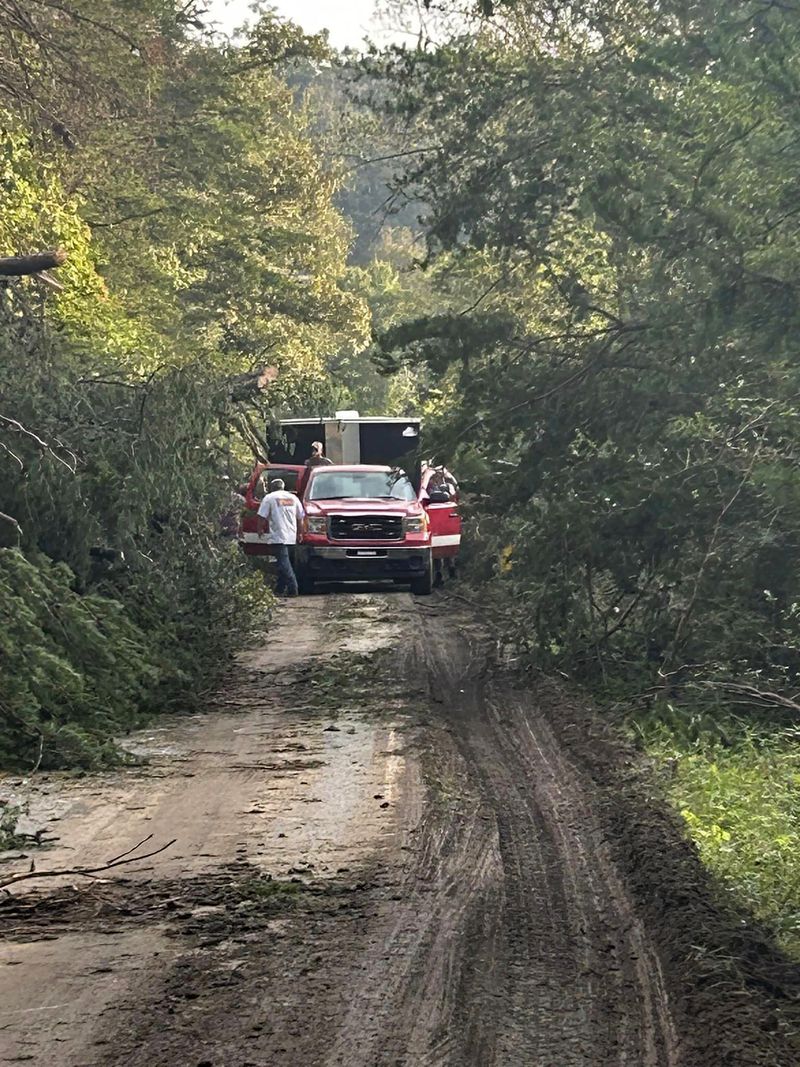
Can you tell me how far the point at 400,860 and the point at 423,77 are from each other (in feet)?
→ 35.7

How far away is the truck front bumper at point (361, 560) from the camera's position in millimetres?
24453

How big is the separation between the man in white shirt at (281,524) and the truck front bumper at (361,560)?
37cm

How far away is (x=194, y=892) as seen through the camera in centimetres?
775

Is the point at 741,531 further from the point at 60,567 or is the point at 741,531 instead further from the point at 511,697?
the point at 60,567

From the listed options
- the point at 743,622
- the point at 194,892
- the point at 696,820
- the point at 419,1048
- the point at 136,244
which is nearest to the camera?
the point at 419,1048

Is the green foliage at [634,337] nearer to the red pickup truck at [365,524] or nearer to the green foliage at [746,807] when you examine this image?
the green foliage at [746,807]

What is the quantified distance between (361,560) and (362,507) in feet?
2.82

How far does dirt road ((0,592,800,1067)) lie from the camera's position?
221 inches

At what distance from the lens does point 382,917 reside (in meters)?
7.25

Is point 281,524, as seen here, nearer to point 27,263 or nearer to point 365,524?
point 365,524

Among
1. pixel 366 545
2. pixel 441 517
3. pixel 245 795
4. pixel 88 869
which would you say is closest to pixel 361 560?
pixel 366 545

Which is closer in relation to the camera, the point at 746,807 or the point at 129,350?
the point at 746,807

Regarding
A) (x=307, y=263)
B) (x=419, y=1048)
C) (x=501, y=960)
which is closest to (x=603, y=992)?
(x=501, y=960)

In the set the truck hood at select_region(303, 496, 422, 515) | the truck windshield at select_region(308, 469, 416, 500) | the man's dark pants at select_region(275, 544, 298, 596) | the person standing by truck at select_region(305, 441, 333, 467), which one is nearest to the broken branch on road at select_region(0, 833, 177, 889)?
the man's dark pants at select_region(275, 544, 298, 596)
